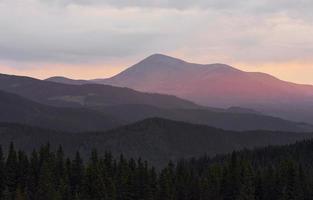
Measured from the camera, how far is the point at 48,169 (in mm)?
97375

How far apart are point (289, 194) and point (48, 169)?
4273 centimetres

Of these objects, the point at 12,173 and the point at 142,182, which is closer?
the point at 142,182

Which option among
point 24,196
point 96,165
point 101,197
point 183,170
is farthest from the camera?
point 183,170

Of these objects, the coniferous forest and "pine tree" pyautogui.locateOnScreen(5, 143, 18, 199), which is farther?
"pine tree" pyautogui.locateOnScreen(5, 143, 18, 199)

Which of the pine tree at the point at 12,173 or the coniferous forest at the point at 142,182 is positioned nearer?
the coniferous forest at the point at 142,182

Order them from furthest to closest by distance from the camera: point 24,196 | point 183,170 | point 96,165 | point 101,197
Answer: point 183,170 → point 96,165 → point 101,197 → point 24,196

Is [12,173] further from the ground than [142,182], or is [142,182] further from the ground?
[12,173]

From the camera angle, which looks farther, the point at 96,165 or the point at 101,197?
the point at 96,165

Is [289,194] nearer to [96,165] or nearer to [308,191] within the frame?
[308,191]

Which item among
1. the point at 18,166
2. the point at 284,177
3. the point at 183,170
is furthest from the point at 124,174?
the point at 284,177


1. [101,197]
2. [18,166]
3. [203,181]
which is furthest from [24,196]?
[203,181]

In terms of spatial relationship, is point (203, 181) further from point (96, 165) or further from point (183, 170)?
point (96, 165)

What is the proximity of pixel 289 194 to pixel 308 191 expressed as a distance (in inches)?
131

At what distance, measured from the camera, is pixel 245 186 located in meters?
97.9
